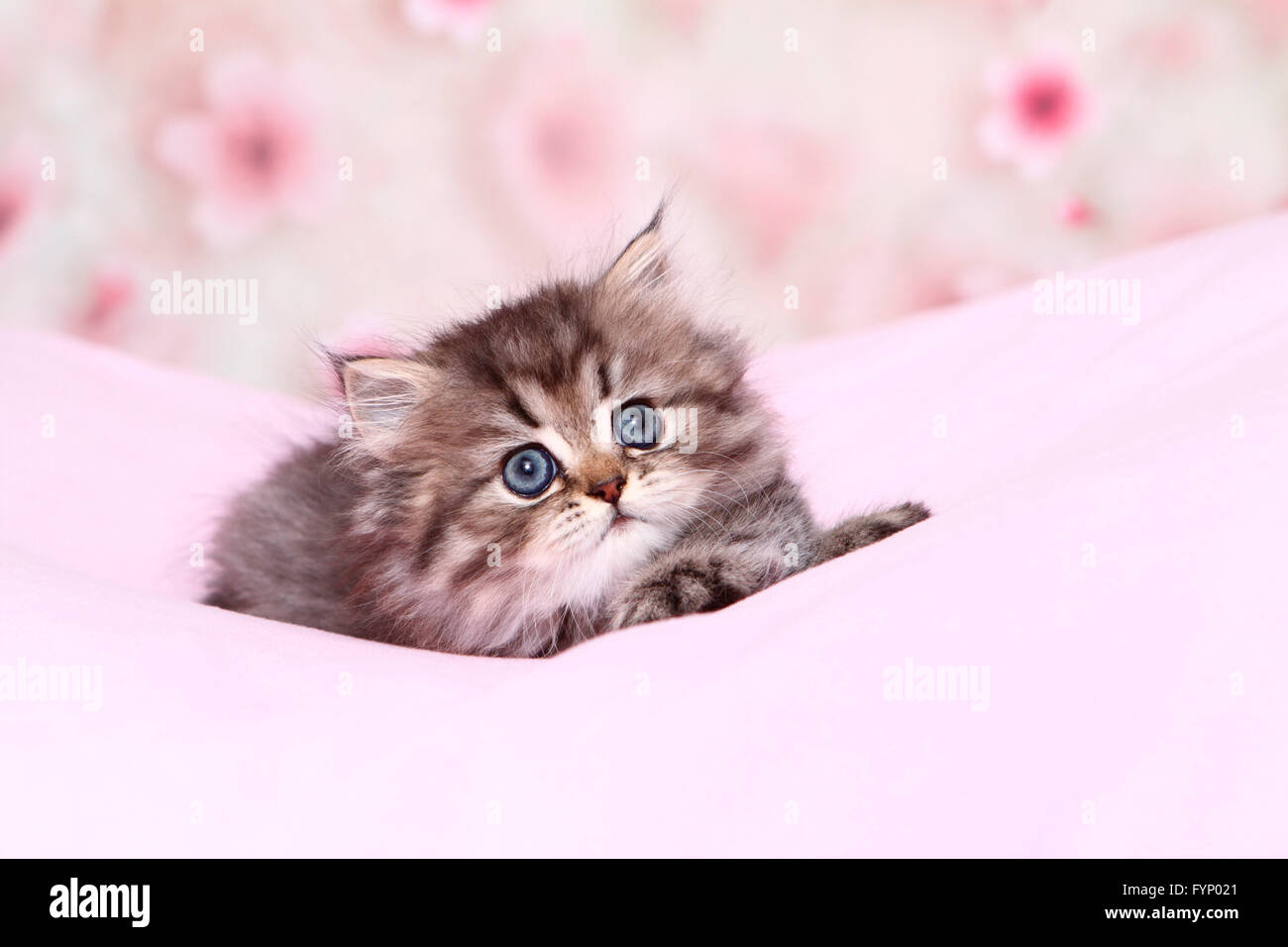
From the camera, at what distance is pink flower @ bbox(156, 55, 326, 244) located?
365cm

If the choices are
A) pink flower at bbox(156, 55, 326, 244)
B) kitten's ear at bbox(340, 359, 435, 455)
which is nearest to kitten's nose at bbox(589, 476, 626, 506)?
kitten's ear at bbox(340, 359, 435, 455)

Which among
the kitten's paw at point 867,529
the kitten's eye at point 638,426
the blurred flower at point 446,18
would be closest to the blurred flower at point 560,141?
the blurred flower at point 446,18

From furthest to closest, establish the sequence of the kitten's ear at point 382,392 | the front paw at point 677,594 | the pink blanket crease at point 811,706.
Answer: the kitten's ear at point 382,392 → the front paw at point 677,594 → the pink blanket crease at point 811,706

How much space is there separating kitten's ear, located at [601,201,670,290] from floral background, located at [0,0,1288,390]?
4.48ft

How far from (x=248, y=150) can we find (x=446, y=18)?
2.15 feet

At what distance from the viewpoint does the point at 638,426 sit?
6.53ft

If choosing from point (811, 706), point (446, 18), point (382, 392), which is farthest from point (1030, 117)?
point (811, 706)

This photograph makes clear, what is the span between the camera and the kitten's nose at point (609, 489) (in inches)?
73.1

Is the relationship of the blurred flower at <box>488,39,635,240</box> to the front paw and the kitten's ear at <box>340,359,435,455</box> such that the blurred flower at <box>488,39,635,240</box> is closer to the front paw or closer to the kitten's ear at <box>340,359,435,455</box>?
the kitten's ear at <box>340,359,435,455</box>

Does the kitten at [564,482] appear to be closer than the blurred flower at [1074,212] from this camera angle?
Yes

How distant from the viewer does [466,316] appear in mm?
2396

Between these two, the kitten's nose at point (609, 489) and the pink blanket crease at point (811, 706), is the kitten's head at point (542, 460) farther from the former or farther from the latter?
the pink blanket crease at point (811, 706)

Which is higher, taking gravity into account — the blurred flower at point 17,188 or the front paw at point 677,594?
the blurred flower at point 17,188
